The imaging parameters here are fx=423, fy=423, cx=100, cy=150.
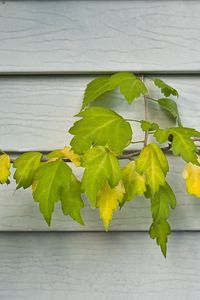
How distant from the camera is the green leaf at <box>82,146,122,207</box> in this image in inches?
31.4

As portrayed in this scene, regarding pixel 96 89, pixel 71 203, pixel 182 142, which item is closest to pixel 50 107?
pixel 96 89

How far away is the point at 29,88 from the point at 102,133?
0.33 m

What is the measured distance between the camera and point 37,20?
3.41 feet

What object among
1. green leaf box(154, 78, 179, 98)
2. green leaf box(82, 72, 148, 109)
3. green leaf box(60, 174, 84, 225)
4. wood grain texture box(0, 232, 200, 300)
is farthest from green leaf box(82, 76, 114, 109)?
wood grain texture box(0, 232, 200, 300)

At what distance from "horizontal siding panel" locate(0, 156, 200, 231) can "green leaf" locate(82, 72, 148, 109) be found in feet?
0.90

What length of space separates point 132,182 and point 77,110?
0.26m

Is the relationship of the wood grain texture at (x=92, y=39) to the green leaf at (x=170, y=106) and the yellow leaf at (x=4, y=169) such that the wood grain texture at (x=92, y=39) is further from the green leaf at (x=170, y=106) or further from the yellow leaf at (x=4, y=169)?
the yellow leaf at (x=4, y=169)

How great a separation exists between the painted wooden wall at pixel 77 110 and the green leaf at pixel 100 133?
A: 0.24 metres

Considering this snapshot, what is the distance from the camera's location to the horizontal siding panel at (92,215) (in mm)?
1080

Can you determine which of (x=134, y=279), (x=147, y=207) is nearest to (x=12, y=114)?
(x=147, y=207)

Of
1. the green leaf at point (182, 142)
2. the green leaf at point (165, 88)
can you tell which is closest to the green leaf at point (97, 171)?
the green leaf at point (182, 142)

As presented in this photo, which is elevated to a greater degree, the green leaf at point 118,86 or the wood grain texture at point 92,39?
the wood grain texture at point 92,39

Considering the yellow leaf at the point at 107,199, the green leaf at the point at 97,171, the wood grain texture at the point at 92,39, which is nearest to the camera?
the green leaf at the point at 97,171

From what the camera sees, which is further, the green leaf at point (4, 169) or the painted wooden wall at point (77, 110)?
the painted wooden wall at point (77, 110)
